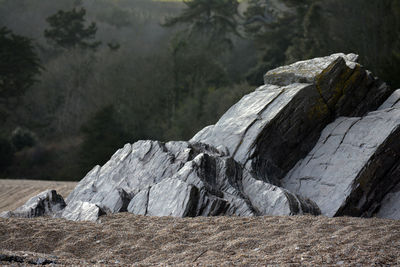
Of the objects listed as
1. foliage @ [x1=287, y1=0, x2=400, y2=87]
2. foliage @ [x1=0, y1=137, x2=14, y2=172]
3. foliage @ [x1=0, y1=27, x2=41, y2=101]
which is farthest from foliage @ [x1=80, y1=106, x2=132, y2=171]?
foliage @ [x1=287, y1=0, x2=400, y2=87]

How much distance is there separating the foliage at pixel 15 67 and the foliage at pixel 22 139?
3.54 metres

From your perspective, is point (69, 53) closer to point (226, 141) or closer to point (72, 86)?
point (72, 86)

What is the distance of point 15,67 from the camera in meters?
30.8

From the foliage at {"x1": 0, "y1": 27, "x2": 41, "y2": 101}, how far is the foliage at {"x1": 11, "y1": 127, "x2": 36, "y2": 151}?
11.6ft

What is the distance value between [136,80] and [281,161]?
1984 centimetres

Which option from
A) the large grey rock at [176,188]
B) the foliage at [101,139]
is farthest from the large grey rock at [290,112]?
the foliage at [101,139]

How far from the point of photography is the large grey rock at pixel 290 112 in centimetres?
988

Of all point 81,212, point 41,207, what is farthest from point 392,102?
point 41,207

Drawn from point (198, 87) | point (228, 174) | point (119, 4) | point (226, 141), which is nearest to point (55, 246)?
point (228, 174)

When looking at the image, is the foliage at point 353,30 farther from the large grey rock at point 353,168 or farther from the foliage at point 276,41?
the large grey rock at point 353,168

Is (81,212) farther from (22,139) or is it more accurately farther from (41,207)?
(22,139)

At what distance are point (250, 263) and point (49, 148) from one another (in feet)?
83.5

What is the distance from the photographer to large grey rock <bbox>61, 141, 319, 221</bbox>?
776 cm

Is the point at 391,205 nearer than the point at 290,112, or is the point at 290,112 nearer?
the point at 391,205
